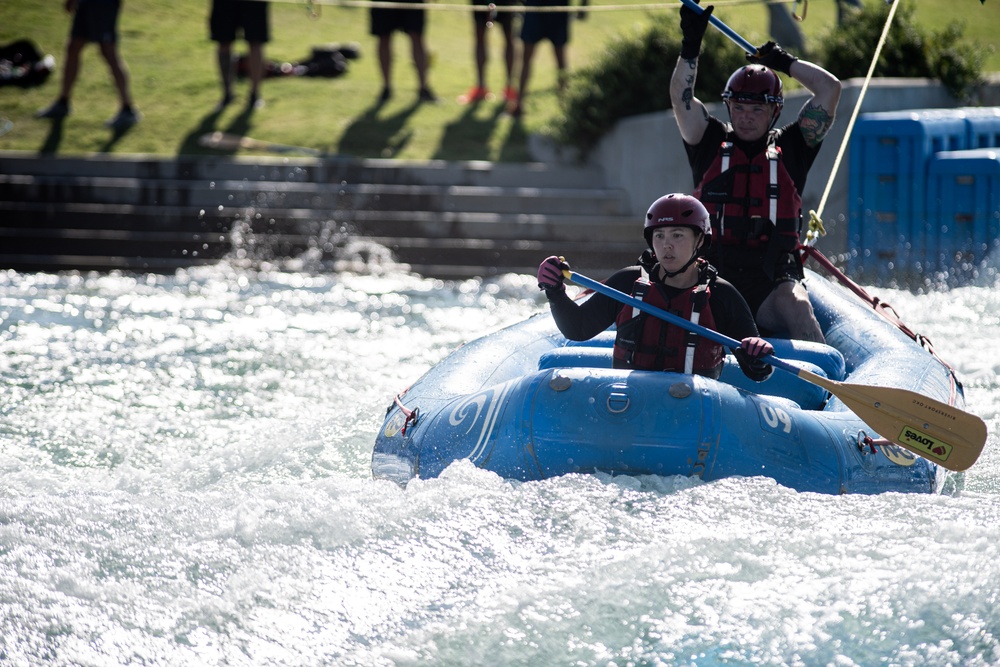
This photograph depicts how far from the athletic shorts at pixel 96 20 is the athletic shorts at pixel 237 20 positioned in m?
0.93

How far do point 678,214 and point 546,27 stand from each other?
7328 millimetres

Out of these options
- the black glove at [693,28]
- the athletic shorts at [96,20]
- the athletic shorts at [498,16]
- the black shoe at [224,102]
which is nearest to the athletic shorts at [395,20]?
the athletic shorts at [498,16]

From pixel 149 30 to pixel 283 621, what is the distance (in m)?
12.9

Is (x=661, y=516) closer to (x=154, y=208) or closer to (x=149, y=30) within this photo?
A: (x=154, y=208)

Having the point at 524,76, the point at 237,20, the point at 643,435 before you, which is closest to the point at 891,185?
the point at 524,76

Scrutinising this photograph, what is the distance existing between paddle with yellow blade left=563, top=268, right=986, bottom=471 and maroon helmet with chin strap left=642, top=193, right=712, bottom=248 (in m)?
0.45

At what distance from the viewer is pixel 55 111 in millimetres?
10922

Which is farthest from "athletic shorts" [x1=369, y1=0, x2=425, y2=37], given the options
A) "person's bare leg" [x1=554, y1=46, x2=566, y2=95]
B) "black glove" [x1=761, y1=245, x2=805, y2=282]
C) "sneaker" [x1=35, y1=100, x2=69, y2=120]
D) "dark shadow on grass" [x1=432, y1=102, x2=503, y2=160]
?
"black glove" [x1=761, y1=245, x2=805, y2=282]

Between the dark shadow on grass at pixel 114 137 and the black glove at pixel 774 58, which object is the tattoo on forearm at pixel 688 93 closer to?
the black glove at pixel 774 58

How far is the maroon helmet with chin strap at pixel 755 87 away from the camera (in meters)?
4.94

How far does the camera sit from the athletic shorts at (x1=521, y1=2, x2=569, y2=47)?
10922 millimetres

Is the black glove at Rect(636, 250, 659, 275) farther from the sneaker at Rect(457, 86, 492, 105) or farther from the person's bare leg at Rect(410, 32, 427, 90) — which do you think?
the sneaker at Rect(457, 86, 492, 105)

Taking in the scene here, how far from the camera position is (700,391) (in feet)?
12.6

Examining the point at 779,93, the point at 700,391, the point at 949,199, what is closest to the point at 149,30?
the point at 949,199
